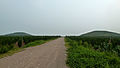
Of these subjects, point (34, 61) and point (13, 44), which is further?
point (13, 44)

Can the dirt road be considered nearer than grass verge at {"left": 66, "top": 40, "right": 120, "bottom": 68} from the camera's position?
No

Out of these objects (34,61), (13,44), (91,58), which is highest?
(91,58)

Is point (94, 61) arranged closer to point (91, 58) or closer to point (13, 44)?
point (91, 58)

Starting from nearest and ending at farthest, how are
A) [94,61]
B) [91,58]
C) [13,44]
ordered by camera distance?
1. [94,61]
2. [91,58]
3. [13,44]

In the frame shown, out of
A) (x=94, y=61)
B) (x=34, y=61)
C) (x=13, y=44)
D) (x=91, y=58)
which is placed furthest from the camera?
(x=13, y=44)

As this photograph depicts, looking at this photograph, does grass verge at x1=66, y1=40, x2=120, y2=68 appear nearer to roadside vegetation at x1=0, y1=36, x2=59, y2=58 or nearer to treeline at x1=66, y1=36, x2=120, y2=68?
treeline at x1=66, y1=36, x2=120, y2=68

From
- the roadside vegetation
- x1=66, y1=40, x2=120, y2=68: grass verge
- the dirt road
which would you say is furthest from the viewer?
the roadside vegetation

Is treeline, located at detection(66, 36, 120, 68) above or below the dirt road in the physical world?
above

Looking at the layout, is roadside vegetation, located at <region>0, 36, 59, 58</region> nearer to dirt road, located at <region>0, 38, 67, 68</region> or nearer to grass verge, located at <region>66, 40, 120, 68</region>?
dirt road, located at <region>0, 38, 67, 68</region>

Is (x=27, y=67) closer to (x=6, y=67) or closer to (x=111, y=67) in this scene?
(x=6, y=67)

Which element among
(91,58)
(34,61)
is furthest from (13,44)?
(91,58)

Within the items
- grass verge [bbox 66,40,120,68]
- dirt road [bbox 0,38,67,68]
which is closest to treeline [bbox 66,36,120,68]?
→ grass verge [bbox 66,40,120,68]

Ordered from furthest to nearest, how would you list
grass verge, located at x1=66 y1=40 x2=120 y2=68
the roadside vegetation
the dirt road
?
1. the roadside vegetation
2. the dirt road
3. grass verge, located at x1=66 y1=40 x2=120 y2=68

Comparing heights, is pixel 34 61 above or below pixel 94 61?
below
